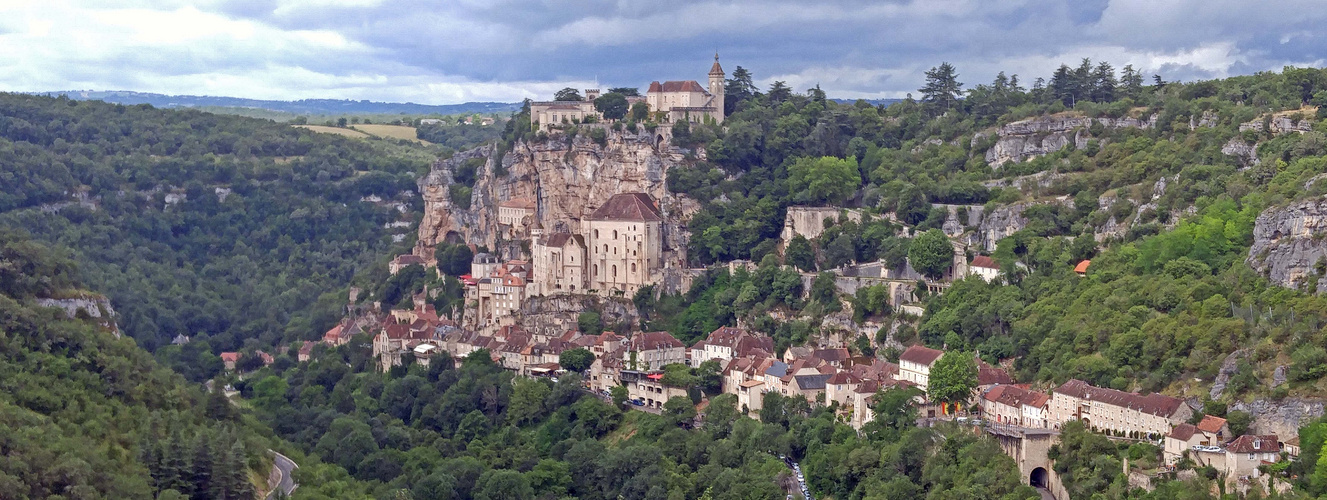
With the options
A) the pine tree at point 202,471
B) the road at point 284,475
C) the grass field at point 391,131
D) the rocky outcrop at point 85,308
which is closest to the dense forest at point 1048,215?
the road at point 284,475

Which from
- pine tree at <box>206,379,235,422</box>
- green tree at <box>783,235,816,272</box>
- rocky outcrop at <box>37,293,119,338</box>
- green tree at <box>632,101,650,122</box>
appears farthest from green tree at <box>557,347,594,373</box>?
rocky outcrop at <box>37,293,119,338</box>

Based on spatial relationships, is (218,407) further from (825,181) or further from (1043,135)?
(1043,135)

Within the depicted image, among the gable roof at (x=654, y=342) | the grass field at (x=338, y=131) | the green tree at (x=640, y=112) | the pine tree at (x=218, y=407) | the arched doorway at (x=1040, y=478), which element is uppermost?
the green tree at (x=640, y=112)

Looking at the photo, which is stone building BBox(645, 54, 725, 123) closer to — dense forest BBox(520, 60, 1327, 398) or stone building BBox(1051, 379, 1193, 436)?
dense forest BBox(520, 60, 1327, 398)

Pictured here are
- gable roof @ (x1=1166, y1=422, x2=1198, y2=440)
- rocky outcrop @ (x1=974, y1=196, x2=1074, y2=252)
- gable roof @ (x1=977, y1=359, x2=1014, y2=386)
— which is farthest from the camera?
rocky outcrop @ (x1=974, y1=196, x2=1074, y2=252)

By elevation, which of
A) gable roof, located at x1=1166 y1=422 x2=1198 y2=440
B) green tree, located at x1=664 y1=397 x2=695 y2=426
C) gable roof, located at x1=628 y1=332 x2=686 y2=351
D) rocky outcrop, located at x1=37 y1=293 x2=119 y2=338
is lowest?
green tree, located at x1=664 y1=397 x2=695 y2=426

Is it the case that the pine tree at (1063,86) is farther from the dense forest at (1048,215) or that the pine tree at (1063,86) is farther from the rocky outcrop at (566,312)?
the rocky outcrop at (566,312)

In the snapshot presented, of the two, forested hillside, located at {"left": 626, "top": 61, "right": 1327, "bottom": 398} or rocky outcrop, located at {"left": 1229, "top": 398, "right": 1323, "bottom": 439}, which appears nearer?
rocky outcrop, located at {"left": 1229, "top": 398, "right": 1323, "bottom": 439}
